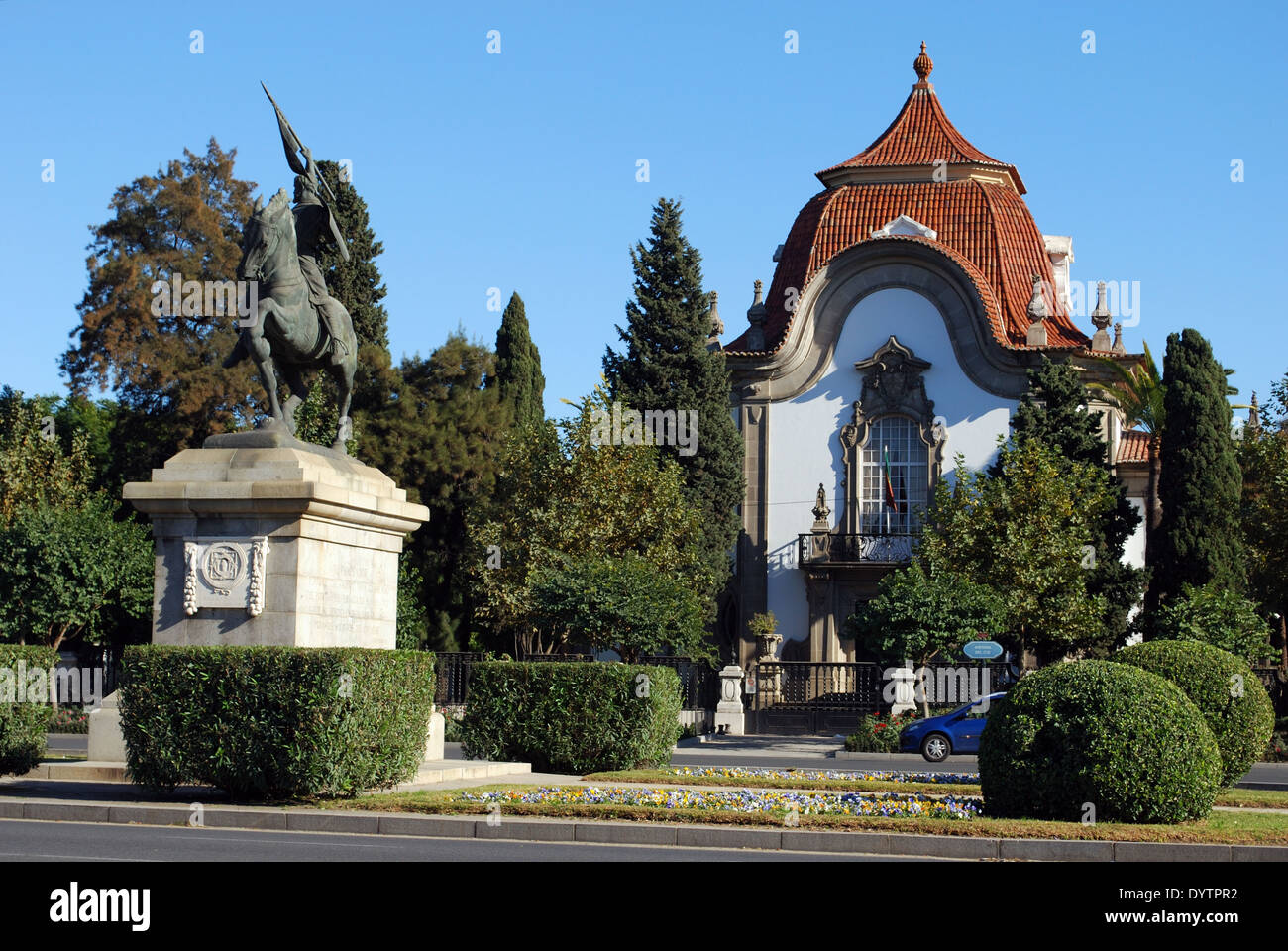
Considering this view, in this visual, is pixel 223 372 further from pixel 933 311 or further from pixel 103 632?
pixel 933 311

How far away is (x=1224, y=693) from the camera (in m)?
18.6

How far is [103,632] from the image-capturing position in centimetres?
4147

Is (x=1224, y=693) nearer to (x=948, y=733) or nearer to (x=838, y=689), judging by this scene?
(x=948, y=733)

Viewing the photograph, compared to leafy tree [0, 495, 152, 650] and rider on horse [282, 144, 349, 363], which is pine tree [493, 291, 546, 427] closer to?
leafy tree [0, 495, 152, 650]

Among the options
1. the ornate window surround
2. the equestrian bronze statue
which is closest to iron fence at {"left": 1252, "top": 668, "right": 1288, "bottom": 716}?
the ornate window surround

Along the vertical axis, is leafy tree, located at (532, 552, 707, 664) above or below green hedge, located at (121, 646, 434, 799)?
above

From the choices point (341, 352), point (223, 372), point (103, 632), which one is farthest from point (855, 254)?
point (341, 352)

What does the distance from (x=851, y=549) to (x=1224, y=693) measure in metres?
29.1

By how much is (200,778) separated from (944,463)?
35.0 m

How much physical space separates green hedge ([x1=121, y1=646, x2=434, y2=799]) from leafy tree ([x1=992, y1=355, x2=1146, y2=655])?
26.7m

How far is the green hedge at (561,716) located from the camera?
2191 cm

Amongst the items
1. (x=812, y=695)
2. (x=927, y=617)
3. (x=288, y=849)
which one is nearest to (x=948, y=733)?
(x=927, y=617)

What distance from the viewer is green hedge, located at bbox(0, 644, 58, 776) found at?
17891mm

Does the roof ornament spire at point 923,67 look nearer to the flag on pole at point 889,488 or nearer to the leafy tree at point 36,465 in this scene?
the flag on pole at point 889,488
